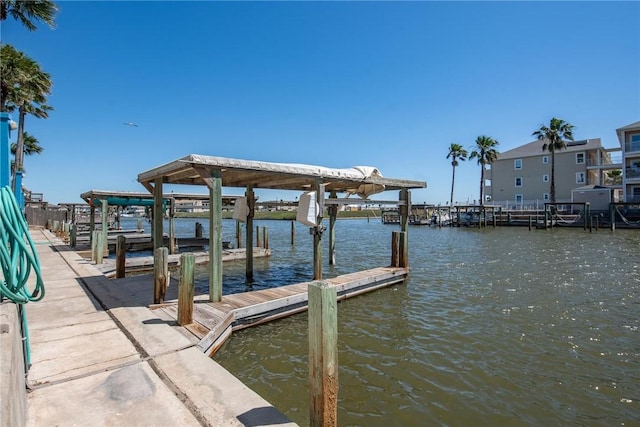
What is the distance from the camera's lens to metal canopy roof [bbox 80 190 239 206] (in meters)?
15.6

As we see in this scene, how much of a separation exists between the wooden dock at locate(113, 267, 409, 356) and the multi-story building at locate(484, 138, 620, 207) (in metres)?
45.0

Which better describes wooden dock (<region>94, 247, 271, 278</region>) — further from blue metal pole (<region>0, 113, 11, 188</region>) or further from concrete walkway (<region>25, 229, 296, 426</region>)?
blue metal pole (<region>0, 113, 11, 188</region>)

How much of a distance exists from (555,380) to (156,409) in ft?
18.3

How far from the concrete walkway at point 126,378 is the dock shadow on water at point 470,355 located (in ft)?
3.43

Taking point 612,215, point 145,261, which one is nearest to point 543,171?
point 612,215

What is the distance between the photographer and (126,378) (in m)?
3.71

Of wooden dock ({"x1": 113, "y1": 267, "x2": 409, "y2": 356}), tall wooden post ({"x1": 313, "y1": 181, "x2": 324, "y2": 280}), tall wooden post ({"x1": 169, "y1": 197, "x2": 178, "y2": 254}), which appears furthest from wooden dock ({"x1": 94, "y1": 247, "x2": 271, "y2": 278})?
tall wooden post ({"x1": 313, "y1": 181, "x2": 324, "y2": 280})

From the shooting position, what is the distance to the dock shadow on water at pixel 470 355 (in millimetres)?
4266

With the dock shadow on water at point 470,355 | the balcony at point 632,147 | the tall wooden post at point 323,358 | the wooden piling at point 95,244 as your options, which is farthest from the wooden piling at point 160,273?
the balcony at point 632,147

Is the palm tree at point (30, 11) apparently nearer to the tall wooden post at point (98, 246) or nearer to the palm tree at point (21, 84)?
the palm tree at point (21, 84)

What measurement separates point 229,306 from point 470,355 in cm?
470

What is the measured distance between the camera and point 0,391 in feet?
6.00

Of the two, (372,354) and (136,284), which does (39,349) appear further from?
(372,354)

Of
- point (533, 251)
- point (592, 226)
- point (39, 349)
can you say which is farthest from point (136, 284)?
point (592, 226)
